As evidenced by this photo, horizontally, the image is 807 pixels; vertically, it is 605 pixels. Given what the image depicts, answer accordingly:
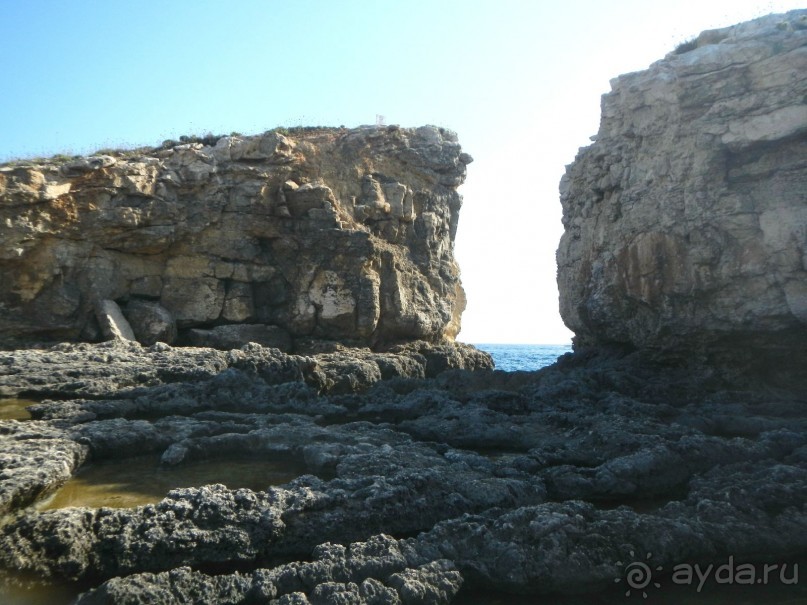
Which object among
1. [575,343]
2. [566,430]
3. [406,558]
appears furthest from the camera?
[575,343]

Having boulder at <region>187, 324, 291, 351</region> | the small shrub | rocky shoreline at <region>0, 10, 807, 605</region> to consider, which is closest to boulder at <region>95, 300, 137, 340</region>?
rocky shoreline at <region>0, 10, 807, 605</region>

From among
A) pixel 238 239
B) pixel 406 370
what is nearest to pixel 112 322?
pixel 238 239

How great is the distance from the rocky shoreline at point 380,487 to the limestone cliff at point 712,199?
1.95 metres

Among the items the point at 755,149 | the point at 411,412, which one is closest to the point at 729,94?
the point at 755,149

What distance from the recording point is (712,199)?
14.9m

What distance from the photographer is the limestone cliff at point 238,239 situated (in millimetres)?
17844

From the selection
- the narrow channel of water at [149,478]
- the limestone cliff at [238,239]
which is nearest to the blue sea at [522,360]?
the limestone cliff at [238,239]

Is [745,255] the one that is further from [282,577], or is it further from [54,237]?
[54,237]

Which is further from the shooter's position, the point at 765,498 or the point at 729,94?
the point at 729,94

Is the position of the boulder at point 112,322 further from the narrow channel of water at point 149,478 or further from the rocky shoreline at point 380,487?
the narrow channel of water at point 149,478

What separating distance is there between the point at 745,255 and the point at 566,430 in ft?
20.8

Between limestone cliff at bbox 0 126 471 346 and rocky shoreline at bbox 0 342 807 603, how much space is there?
4696 millimetres

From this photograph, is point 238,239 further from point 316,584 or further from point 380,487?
point 316,584

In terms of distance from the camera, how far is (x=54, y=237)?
18.0 m
